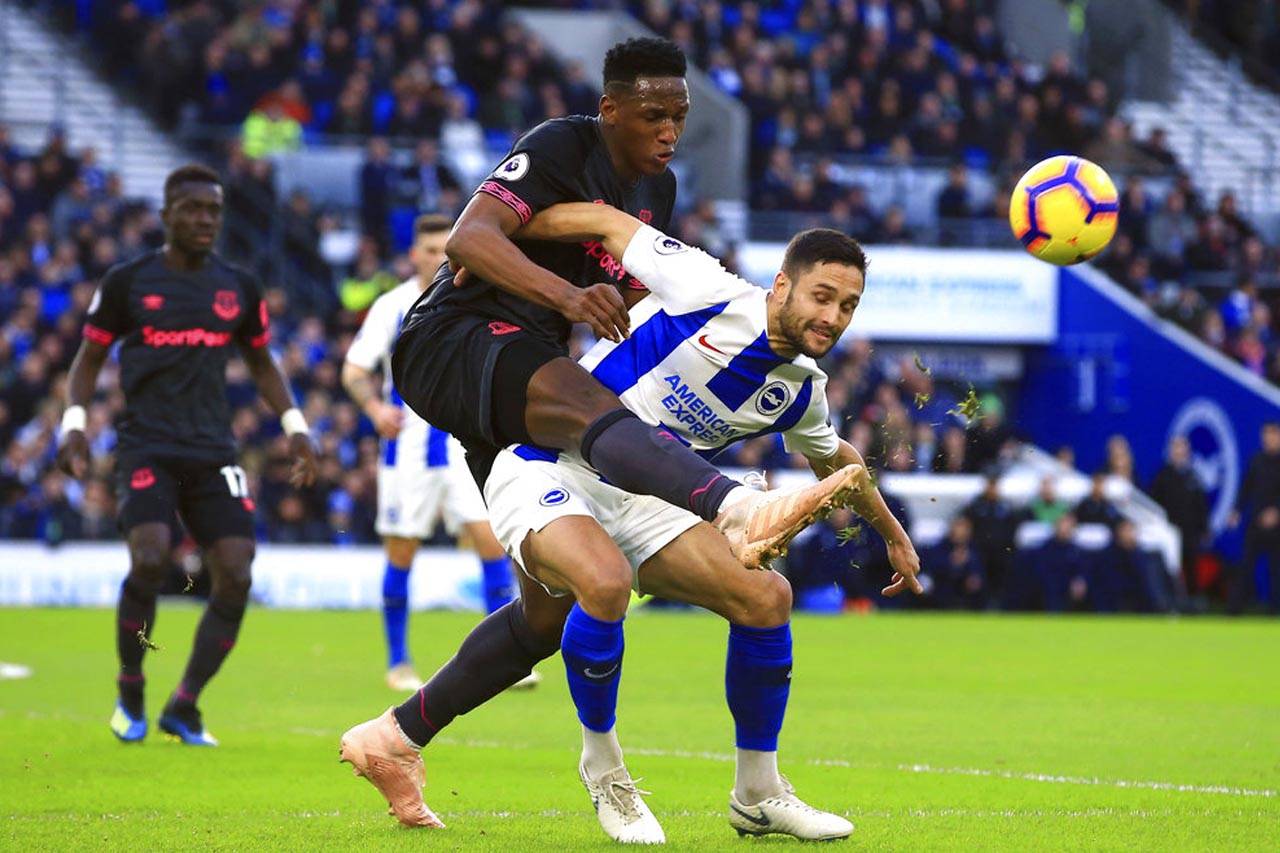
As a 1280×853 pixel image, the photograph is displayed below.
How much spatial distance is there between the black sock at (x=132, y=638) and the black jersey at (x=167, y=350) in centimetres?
64

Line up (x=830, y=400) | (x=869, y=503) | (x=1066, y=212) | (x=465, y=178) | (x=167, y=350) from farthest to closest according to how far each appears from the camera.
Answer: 1. (x=465, y=178)
2. (x=830, y=400)
3. (x=167, y=350)
4. (x=1066, y=212)
5. (x=869, y=503)

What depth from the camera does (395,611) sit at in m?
11.6

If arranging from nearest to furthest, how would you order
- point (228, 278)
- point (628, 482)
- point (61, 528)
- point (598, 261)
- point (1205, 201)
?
point (628, 482) < point (598, 261) < point (228, 278) < point (61, 528) < point (1205, 201)

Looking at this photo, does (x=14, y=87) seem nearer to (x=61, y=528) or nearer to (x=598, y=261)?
(x=61, y=528)

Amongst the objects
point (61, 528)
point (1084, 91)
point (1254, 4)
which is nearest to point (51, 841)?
point (61, 528)

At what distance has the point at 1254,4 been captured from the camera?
35.4 metres

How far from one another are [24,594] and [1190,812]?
1509 cm

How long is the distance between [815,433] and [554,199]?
3.52 ft

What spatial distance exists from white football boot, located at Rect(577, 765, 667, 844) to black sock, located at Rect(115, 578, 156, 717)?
340 centimetres

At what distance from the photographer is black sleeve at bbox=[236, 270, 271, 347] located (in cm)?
930

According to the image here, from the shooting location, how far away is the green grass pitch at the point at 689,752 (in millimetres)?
6125

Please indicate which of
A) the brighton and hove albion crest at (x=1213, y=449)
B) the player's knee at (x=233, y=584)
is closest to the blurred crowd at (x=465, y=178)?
the brighton and hove albion crest at (x=1213, y=449)

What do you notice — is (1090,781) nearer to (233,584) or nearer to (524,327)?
(524,327)

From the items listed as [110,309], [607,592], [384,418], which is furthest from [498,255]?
[384,418]
